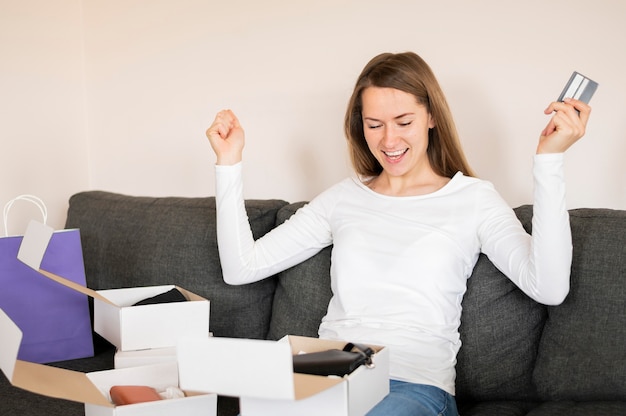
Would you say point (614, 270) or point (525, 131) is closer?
point (614, 270)

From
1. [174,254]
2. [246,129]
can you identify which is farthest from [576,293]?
[246,129]

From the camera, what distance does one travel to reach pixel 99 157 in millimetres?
3074

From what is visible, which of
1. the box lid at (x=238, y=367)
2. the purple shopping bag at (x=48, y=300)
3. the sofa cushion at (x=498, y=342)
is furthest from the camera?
the purple shopping bag at (x=48, y=300)

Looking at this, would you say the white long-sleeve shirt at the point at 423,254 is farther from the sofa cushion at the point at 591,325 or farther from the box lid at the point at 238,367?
the box lid at the point at 238,367

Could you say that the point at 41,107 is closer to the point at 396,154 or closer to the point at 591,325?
the point at 396,154

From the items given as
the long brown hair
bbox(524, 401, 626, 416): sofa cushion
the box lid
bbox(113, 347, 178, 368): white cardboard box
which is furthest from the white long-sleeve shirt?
the box lid

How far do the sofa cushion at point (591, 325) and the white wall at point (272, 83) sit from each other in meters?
0.34

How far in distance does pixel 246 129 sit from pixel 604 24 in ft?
3.91

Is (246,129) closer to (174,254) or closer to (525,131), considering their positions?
(174,254)

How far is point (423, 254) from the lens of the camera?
1.69m

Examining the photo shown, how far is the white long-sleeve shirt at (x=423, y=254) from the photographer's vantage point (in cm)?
154

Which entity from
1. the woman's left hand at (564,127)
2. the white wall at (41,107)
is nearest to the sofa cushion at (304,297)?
the woman's left hand at (564,127)

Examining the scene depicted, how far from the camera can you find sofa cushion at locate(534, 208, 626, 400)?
1589mm

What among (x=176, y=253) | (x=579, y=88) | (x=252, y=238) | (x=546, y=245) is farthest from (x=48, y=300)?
(x=579, y=88)
